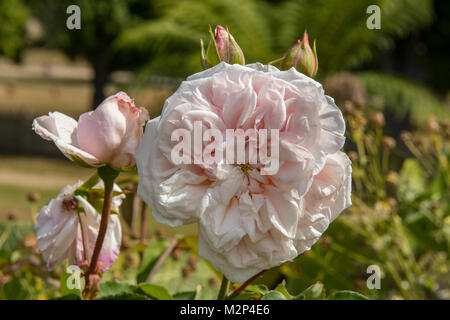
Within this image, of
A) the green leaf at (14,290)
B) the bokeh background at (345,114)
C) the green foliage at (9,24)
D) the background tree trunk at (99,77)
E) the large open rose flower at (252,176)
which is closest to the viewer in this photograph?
the large open rose flower at (252,176)

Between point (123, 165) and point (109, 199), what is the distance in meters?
0.03

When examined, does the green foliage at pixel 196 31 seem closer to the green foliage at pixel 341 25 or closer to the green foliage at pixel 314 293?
the green foliage at pixel 341 25

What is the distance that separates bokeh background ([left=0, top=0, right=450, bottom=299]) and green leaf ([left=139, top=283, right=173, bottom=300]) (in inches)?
3.2

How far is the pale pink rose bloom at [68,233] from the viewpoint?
0.43 metres

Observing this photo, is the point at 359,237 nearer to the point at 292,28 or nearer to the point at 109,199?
the point at 109,199

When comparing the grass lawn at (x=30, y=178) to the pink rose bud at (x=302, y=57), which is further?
the grass lawn at (x=30, y=178)

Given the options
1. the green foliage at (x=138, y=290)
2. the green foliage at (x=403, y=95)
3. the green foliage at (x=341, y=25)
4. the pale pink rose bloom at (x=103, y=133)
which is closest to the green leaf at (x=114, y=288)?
the green foliage at (x=138, y=290)

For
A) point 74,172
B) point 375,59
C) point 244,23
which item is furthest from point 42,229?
point 375,59

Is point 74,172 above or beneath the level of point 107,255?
beneath

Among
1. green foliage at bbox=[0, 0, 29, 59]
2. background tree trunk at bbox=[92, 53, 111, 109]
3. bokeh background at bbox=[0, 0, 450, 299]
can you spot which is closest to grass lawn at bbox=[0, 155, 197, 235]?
bokeh background at bbox=[0, 0, 450, 299]

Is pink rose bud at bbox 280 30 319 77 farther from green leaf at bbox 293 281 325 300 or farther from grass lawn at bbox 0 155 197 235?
grass lawn at bbox 0 155 197 235

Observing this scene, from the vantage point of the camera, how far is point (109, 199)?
40 cm

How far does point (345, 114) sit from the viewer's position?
2.93ft

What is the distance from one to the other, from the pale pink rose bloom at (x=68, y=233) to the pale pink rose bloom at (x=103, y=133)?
0.05 m
